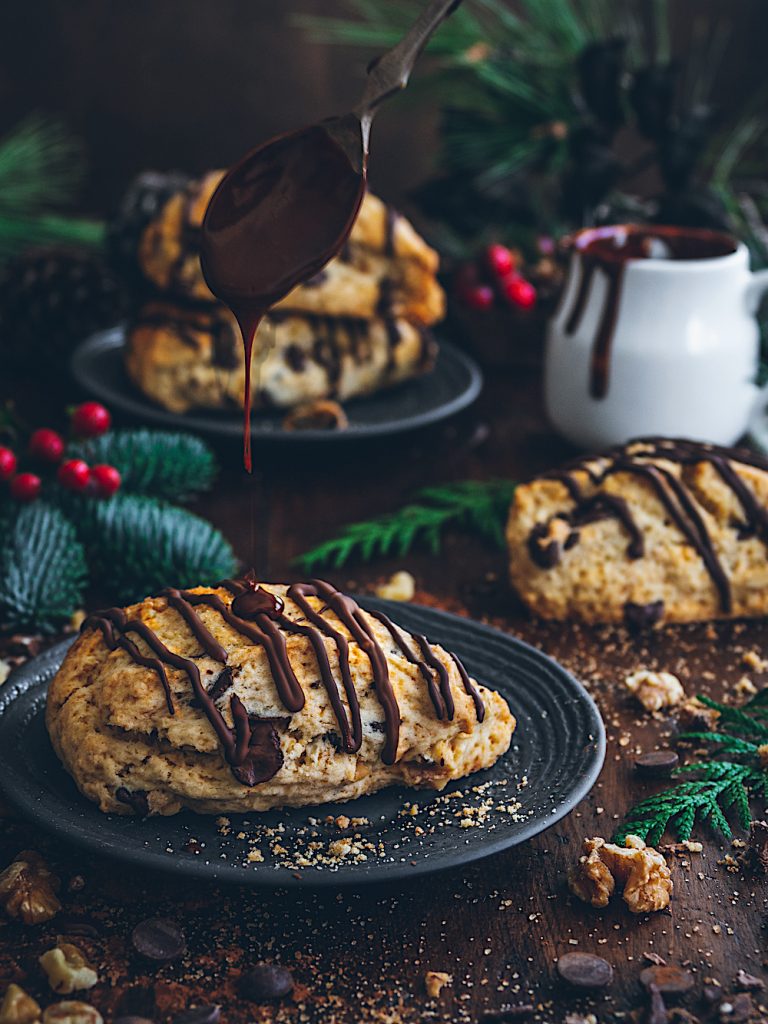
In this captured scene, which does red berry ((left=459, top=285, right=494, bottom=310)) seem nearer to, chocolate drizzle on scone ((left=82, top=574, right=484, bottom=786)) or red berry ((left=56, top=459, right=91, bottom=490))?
red berry ((left=56, top=459, right=91, bottom=490))

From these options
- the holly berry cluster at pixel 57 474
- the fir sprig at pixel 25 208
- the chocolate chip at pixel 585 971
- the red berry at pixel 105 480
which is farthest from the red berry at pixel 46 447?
the chocolate chip at pixel 585 971

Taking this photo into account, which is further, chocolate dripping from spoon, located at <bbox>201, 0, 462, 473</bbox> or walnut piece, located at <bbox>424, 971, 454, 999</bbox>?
chocolate dripping from spoon, located at <bbox>201, 0, 462, 473</bbox>

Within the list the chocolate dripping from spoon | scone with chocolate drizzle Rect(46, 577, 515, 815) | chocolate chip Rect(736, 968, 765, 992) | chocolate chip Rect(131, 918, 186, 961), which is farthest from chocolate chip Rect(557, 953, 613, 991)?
the chocolate dripping from spoon

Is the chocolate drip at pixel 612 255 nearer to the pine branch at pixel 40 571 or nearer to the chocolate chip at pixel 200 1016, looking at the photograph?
the pine branch at pixel 40 571

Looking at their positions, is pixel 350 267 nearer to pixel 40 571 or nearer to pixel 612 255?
pixel 612 255

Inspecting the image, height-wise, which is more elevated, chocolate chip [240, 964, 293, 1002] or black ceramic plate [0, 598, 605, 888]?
black ceramic plate [0, 598, 605, 888]
